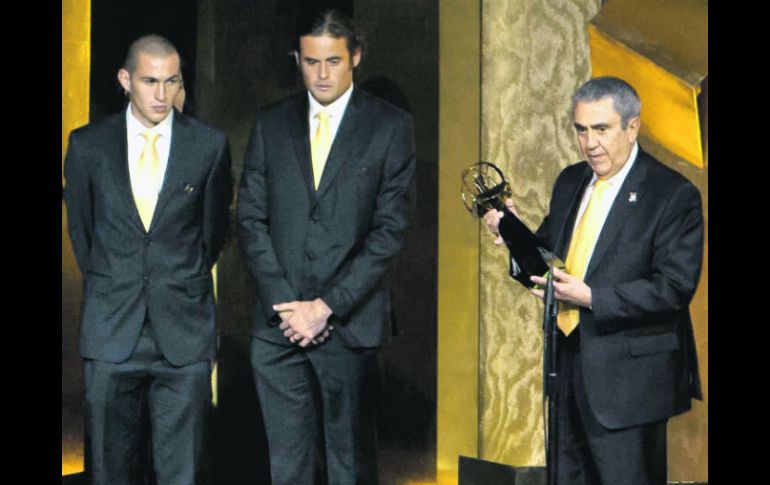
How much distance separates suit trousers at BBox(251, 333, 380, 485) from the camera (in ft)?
18.2

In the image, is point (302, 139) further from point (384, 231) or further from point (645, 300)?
point (645, 300)

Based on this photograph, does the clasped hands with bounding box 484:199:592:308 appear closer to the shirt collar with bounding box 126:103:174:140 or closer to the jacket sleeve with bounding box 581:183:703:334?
the jacket sleeve with bounding box 581:183:703:334

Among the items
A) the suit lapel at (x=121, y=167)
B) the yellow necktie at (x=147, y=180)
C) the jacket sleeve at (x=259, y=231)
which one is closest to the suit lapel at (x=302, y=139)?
the jacket sleeve at (x=259, y=231)

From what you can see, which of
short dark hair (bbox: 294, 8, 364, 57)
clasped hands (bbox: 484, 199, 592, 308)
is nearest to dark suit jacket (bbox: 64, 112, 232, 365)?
short dark hair (bbox: 294, 8, 364, 57)

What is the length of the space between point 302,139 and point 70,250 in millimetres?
1328

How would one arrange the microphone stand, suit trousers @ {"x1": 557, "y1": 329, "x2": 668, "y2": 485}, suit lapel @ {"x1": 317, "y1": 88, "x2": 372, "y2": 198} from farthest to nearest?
suit lapel @ {"x1": 317, "y1": 88, "x2": 372, "y2": 198} → suit trousers @ {"x1": 557, "y1": 329, "x2": 668, "y2": 485} → the microphone stand

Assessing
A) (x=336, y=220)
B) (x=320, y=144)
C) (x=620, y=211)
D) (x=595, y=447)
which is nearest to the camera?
(x=595, y=447)

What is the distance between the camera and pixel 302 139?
570 centimetres

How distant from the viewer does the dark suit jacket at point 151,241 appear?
5629mm

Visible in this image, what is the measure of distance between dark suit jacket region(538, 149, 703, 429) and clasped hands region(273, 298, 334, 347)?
1.05m

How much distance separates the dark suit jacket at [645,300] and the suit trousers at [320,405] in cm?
97

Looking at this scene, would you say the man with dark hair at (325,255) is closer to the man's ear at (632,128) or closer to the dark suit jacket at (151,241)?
the dark suit jacket at (151,241)

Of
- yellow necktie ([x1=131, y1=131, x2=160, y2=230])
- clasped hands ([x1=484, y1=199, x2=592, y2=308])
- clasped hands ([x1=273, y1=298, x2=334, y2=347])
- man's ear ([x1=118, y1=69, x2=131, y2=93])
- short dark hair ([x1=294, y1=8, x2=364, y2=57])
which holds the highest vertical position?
short dark hair ([x1=294, y1=8, x2=364, y2=57])

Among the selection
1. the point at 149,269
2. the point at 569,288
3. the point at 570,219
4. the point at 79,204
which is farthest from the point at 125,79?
the point at 569,288
